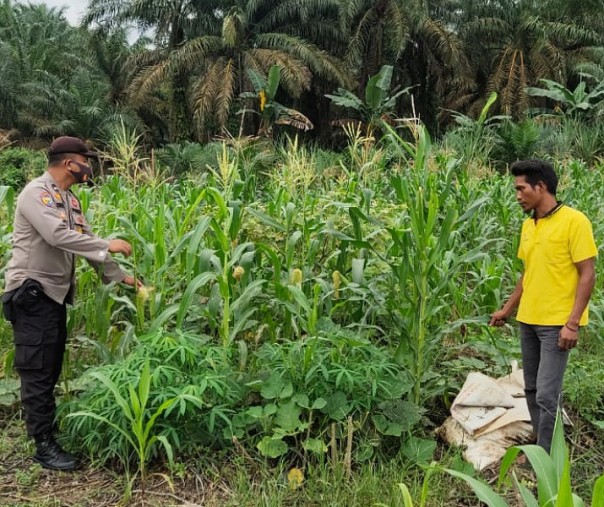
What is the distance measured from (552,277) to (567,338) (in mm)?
317

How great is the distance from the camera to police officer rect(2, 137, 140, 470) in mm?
3408

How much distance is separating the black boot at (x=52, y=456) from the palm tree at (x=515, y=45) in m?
22.0

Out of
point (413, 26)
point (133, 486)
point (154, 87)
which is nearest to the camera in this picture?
point (133, 486)

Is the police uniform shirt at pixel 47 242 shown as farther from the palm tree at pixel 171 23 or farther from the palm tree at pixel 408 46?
the palm tree at pixel 171 23

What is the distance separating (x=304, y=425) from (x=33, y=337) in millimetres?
1540

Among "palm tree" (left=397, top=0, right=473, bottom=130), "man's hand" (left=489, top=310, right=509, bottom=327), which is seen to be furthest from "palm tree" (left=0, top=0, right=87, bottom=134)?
"man's hand" (left=489, top=310, right=509, bottom=327)

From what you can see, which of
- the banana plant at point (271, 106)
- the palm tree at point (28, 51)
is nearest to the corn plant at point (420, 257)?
the banana plant at point (271, 106)

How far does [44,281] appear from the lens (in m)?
3.47

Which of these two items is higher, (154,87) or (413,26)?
(413,26)

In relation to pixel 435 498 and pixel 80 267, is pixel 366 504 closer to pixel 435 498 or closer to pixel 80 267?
pixel 435 498

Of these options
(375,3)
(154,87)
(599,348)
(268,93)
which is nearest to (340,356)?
(599,348)

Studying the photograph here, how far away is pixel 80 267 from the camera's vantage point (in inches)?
183

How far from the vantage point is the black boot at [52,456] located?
→ 3.39 metres

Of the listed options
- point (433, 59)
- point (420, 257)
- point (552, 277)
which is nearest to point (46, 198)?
point (420, 257)
